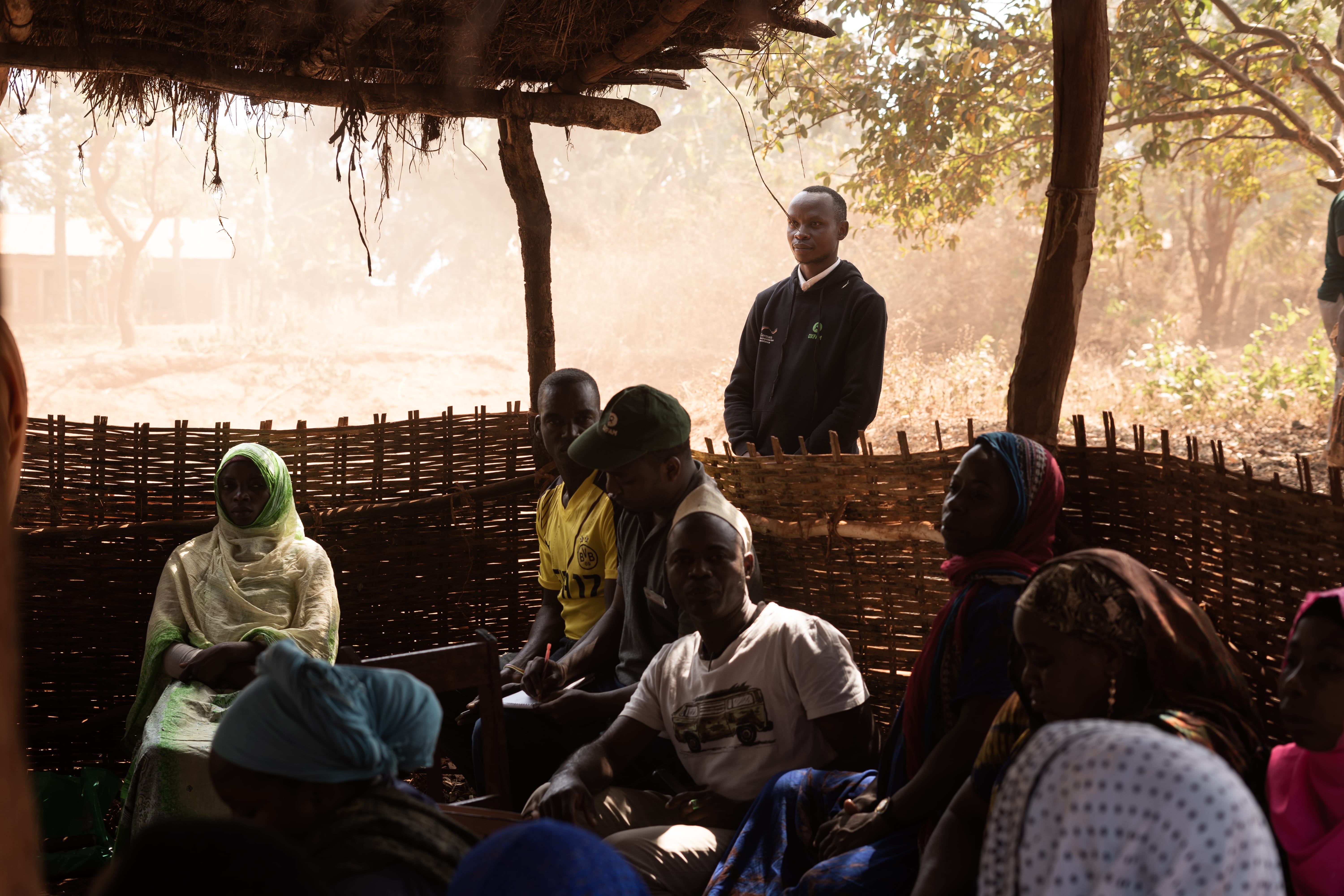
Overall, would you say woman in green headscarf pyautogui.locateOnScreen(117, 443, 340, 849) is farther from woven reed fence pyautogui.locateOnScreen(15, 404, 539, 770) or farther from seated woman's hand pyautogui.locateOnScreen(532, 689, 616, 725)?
seated woman's hand pyautogui.locateOnScreen(532, 689, 616, 725)

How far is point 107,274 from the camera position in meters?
33.1

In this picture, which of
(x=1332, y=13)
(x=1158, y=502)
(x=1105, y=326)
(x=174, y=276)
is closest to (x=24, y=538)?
(x=1158, y=502)

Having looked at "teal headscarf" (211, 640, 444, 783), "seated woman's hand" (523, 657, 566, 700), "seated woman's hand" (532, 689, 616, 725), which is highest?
"teal headscarf" (211, 640, 444, 783)

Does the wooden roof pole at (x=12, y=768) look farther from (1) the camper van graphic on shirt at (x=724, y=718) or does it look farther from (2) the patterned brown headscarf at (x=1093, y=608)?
(1) the camper van graphic on shirt at (x=724, y=718)

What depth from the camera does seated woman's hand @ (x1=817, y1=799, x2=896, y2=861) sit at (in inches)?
113

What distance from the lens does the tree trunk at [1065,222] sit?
4.32 metres

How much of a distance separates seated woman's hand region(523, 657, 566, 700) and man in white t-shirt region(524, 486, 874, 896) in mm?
636

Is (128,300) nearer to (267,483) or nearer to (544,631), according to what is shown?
(267,483)

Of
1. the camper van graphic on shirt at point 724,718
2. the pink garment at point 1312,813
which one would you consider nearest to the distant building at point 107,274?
the camper van graphic on shirt at point 724,718

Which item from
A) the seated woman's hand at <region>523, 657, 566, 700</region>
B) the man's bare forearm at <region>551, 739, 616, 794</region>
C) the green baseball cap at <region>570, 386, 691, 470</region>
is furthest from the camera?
the seated woman's hand at <region>523, 657, 566, 700</region>

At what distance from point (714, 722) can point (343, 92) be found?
393cm

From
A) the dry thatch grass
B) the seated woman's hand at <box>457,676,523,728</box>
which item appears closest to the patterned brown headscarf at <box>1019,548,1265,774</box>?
the seated woman's hand at <box>457,676,523,728</box>

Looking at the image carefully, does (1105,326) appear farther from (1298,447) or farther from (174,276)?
(174,276)

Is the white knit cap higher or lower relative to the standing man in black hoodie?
lower
